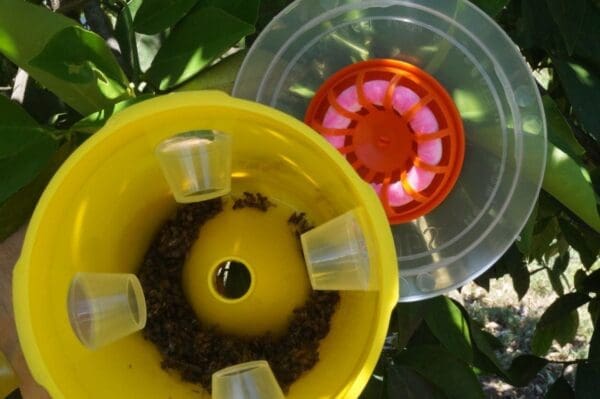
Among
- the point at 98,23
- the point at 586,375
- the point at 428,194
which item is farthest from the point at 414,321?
the point at 98,23

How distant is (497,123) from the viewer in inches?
35.7

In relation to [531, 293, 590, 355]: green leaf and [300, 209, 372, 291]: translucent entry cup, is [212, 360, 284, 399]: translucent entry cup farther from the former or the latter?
[531, 293, 590, 355]: green leaf

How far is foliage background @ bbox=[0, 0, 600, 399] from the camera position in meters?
0.81

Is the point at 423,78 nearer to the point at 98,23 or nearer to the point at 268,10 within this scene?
the point at 268,10

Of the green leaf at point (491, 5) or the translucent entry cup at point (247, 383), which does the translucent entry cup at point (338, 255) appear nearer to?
the translucent entry cup at point (247, 383)

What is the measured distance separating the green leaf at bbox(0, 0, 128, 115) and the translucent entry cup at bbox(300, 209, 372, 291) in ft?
0.73

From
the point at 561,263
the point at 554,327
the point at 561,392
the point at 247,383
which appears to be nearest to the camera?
the point at 247,383

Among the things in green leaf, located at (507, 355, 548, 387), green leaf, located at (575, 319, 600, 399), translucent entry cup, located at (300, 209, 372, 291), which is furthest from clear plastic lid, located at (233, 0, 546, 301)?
green leaf, located at (507, 355, 548, 387)

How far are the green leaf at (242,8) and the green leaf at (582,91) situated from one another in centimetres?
47

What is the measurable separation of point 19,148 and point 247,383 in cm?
28

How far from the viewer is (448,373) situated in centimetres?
115

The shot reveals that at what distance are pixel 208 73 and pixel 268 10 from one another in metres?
0.23

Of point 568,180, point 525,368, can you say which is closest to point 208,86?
point 568,180

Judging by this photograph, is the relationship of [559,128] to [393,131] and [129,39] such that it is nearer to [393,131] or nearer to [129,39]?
[393,131]
